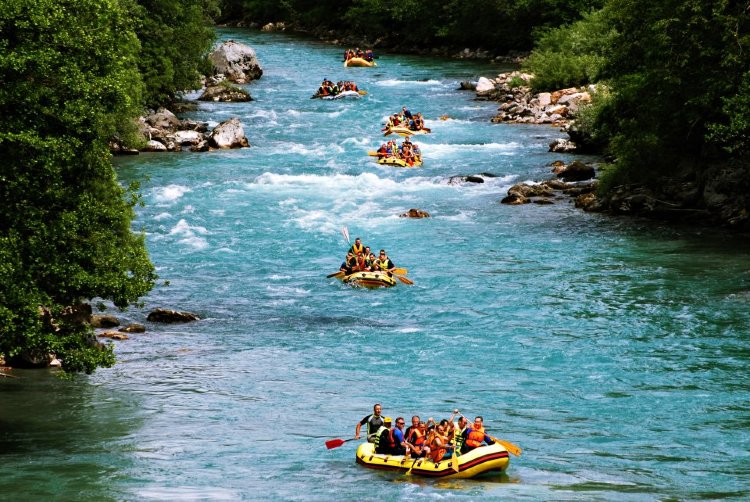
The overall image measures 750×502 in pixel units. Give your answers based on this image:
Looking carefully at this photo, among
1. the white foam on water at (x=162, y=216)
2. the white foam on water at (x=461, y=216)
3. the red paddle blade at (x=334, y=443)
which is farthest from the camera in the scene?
the white foam on water at (x=461, y=216)

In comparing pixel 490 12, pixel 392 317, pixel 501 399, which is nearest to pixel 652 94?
pixel 392 317

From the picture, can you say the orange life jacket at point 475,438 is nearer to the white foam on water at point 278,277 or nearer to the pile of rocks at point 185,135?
the white foam on water at point 278,277

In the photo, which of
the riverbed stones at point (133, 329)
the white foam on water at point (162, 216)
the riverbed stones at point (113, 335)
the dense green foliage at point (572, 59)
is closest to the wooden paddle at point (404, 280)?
the riverbed stones at point (133, 329)

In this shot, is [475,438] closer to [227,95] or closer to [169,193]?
[169,193]

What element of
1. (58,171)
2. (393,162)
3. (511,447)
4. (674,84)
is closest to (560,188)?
(674,84)

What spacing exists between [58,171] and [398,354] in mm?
10513

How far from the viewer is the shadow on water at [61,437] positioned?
789 inches

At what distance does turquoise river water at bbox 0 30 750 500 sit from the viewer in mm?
21016

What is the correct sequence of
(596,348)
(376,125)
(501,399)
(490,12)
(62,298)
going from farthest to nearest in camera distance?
1. (490,12)
2. (376,125)
3. (596,348)
4. (501,399)
5. (62,298)

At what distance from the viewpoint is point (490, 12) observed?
292 feet

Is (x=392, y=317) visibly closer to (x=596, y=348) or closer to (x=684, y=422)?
(x=596, y=348)

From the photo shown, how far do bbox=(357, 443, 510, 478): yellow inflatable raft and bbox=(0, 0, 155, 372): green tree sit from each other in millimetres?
5492

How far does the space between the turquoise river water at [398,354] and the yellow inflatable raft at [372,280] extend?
33cm

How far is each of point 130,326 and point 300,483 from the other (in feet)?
37.8
